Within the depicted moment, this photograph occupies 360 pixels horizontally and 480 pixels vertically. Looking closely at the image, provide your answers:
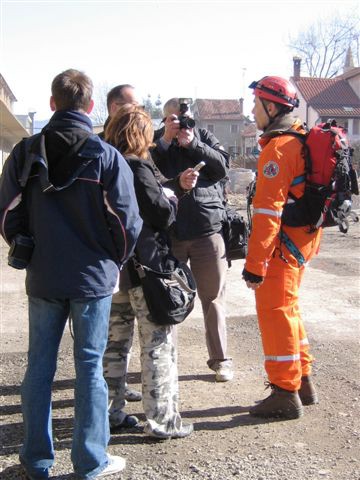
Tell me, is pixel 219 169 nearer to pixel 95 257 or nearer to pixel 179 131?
pixel 179 131

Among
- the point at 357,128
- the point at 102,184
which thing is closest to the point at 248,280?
the point at 102,184

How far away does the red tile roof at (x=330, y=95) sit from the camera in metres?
55.8

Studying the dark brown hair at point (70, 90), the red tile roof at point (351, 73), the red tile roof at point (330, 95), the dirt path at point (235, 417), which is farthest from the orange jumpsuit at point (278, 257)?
the red tile roof at point (351, 73)

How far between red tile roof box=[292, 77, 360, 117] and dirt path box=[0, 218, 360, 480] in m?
51.4

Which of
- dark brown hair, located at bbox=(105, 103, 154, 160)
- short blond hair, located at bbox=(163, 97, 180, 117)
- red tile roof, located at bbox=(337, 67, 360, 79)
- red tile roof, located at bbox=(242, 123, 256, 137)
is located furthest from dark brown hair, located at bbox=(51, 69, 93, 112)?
red tile roof, located at bbox=(242, 123, 256, 137)

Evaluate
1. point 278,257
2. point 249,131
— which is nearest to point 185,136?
point 278,257

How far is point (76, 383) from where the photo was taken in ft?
10.7

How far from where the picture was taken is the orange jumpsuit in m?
4.09

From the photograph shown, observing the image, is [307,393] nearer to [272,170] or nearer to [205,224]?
[205,224]

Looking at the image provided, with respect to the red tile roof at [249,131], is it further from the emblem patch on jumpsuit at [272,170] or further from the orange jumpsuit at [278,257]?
the emblem patch on jumpsuit at [272,170]

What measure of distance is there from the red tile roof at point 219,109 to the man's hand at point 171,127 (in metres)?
76.6

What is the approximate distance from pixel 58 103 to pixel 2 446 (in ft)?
6.99

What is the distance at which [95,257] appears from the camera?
3217 mm

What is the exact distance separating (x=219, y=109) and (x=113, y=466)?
81009 mm
